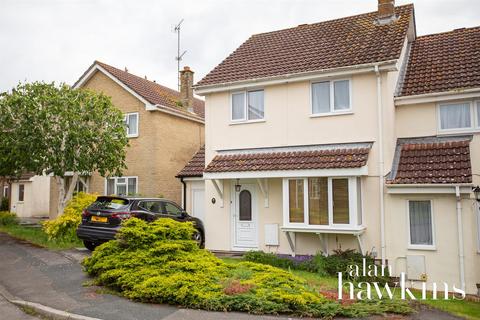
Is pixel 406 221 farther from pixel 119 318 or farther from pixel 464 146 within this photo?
pixel 119 318

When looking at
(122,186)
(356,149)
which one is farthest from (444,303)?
(122,186)

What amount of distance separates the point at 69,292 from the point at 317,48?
37.7ft

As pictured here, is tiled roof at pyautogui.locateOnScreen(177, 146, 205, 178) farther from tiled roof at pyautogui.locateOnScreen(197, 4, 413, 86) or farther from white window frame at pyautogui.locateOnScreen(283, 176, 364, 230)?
white window frame at pyautogui.locateOnScreen(283, 176, 364, 230)

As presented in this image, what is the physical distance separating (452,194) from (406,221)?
1466 millimetres

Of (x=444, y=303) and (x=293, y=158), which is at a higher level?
(x=293, y=158)

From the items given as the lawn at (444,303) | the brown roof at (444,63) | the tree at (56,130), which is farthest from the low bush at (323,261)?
the tree at (56,130)

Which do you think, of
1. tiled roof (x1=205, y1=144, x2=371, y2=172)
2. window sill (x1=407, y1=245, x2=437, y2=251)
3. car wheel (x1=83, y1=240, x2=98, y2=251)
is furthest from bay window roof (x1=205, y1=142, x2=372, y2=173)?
car wheel (x1=83, y1=240, x2=98, y2=251)

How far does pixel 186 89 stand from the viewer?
74.5 ft

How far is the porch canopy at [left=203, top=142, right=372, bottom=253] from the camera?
40.1ft

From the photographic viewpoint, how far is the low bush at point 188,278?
744cm

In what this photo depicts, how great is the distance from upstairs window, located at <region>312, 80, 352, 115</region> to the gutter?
375mm

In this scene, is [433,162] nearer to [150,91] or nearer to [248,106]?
[248,106]

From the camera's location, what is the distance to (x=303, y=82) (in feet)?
46.3

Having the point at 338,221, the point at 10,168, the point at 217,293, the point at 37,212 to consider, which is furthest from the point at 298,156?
the point at 37,212
